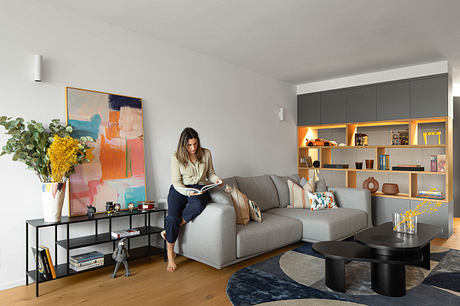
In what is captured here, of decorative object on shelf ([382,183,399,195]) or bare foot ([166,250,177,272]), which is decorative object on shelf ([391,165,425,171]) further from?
bare foot ([166,250,177,272])

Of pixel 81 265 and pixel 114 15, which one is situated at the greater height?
pixel 114 15

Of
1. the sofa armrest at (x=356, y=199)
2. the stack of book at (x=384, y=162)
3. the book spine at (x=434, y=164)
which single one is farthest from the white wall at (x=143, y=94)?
the book spine at (x=434, y=164)

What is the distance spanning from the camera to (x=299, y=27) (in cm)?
359

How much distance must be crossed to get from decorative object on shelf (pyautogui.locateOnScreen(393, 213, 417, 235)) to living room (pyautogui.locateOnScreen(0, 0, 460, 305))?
1.04ft

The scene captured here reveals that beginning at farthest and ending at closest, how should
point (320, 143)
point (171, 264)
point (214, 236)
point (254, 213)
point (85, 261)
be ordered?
point (320, 143), point (254, 213), point (171, 264), point (214, 236), point (85, 261)

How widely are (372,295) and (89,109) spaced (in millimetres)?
3168

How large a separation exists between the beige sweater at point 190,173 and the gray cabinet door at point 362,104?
315 cm

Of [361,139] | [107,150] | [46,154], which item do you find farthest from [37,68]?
[361,139]

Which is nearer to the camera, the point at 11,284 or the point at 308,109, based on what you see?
the point at 11,284

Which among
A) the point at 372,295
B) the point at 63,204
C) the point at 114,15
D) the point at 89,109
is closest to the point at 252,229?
the point at 372,295

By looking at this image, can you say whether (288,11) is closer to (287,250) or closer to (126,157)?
(126,157)

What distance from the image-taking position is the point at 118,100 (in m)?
3.59

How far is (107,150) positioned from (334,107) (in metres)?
4.10

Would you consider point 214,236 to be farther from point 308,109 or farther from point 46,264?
point 308,109
